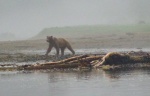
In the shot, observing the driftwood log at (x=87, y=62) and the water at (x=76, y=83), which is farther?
the driftwood log at (x=87, y=62)

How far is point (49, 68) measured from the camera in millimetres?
44469

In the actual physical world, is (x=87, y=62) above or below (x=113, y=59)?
below

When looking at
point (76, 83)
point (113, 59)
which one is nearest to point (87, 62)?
point (113, 59)

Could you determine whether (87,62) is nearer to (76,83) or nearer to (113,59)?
(113,59)

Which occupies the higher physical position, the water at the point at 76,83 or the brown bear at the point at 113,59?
the brown bear at the point at 113,59

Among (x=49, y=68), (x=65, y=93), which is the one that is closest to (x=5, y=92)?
(x=65, y=93)

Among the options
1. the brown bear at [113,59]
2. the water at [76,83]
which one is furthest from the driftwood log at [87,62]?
the water at [76,83]

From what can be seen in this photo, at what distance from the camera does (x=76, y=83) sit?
3356cm

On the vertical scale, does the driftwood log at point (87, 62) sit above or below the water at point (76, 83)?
above

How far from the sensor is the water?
95.2 ft

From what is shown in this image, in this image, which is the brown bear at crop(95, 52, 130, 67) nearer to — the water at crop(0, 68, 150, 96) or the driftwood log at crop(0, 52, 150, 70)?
the driftwood log at crop(0, 52, 150, 70)

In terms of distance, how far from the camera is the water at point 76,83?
2902cm

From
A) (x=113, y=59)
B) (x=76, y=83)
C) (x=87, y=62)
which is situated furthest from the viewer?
(x=87, y=62)

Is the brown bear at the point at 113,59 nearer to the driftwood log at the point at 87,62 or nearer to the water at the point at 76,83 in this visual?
the driftwood log at the point at 87,62
